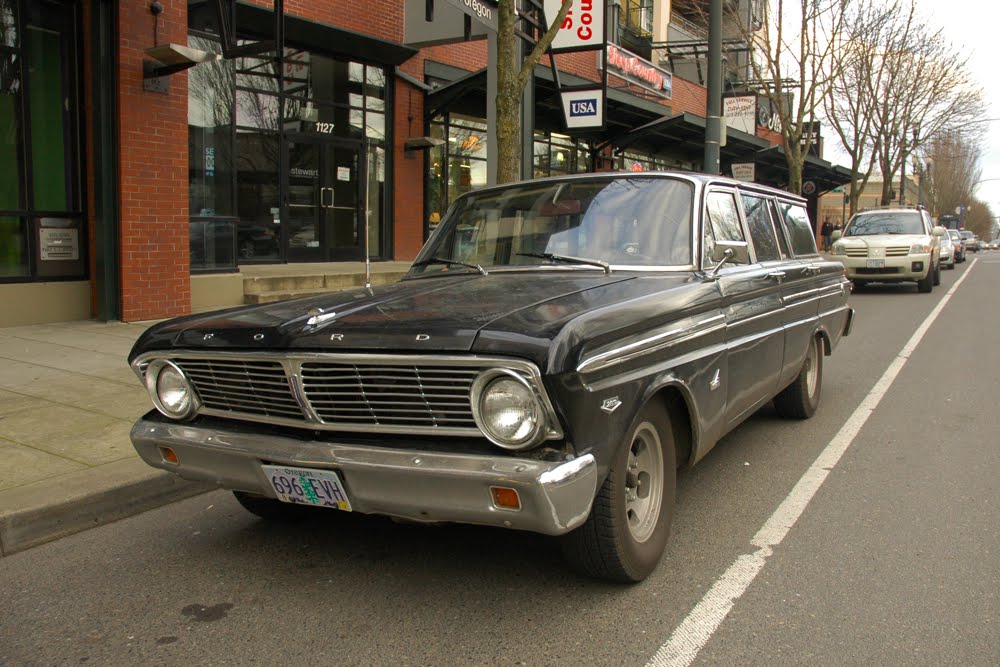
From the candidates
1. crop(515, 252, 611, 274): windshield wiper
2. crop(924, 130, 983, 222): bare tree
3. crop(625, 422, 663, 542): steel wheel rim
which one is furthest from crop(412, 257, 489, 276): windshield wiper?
crop(924, 130, 983, 222): bare tree

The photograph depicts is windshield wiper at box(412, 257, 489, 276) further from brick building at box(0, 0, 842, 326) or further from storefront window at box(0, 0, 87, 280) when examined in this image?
storefront window at box(0, 0, 87, 280)

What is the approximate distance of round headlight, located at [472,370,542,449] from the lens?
2.75m

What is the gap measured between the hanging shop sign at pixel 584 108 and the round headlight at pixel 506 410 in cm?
1151

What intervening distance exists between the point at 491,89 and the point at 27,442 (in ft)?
24.7

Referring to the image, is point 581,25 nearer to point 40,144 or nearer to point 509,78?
point 509,78

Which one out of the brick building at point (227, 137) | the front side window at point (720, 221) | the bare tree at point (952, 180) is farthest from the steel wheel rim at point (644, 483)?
the bare tree at point (952, 180)

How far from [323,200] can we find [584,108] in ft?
15.8

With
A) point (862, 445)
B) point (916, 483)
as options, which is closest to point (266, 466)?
point (916, 483)

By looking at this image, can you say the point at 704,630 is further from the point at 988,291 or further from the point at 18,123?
the point at 988,291

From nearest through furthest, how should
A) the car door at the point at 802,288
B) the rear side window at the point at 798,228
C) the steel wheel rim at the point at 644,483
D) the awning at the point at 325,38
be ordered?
the steel wheel rim at the point at 644,483 < the car door at the point at 802,288 < the rear side window at the point at 798,228 < the awning at the point at 325,38

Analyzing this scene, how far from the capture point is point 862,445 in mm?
5555

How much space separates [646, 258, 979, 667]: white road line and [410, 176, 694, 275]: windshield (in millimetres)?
1393

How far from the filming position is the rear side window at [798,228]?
586cm

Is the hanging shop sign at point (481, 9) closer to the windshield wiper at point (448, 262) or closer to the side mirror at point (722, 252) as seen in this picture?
the windshield wiper at point (448, 262)
